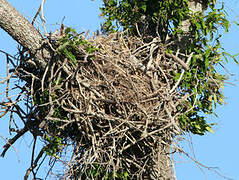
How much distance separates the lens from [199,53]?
172 inches

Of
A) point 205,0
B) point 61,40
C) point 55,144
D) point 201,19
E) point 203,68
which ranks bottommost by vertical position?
point 55,144

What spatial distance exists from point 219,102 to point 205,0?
36.9 inches

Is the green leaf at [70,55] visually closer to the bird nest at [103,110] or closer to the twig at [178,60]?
the bird nest at [103,110]

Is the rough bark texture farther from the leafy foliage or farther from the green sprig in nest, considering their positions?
the leafy foliage

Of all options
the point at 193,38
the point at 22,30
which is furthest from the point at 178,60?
the point at 22,30

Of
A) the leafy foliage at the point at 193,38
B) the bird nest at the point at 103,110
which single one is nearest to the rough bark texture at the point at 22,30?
the bird nest at the point at 103,110

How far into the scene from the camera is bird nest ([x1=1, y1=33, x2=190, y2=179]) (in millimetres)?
3881

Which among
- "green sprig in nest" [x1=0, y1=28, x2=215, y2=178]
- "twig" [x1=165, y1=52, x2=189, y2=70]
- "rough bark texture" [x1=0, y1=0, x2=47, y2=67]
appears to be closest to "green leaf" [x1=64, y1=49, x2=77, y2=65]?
"green sprig in nest" [x1=0, y1=28, x2=215, y2=178]

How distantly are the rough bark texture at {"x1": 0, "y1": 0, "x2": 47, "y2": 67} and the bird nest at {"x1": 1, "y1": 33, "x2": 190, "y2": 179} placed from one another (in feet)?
0.32

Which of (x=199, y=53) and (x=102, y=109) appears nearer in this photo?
(x=102, y=109)

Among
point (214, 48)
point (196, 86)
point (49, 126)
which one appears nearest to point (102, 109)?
point (49, 126)

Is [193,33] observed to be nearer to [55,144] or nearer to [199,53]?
[199,53]

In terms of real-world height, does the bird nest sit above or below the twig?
below

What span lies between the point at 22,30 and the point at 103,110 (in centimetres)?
89
